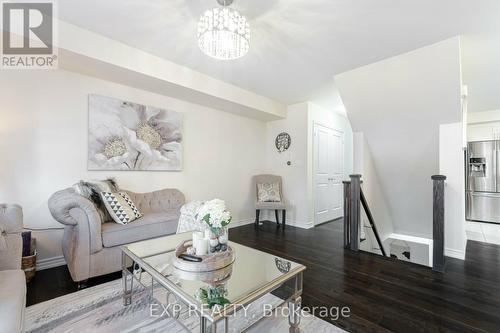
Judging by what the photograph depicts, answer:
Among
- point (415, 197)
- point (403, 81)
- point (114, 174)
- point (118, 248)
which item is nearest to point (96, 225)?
point (118, 248)

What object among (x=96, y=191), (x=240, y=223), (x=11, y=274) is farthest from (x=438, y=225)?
(x=96, y=191)

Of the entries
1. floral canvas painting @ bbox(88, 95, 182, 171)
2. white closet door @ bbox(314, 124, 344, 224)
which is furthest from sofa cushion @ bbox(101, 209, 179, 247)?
white closet door @ bbox(314, 124, 344, 224)

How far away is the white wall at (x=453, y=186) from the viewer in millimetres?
2811

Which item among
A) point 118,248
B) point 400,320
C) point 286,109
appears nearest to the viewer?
point 400,320

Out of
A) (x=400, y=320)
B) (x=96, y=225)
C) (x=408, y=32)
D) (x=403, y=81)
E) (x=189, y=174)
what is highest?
(x=408, y=32)

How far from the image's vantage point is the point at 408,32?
2.27 metres

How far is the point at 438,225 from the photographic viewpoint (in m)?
2.60

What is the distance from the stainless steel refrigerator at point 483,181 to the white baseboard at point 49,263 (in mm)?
7632

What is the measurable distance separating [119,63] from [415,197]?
16.0ft

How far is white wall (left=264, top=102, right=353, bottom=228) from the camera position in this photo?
437cm

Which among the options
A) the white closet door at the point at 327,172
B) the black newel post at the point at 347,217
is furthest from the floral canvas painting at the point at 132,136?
the white closet door at the point at 327,172

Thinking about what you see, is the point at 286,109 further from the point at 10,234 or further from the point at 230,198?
the point at 10,234

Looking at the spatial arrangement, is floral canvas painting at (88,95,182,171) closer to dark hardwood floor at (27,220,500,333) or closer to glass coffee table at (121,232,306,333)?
dark hardwood floor at (27,220,500,333)
